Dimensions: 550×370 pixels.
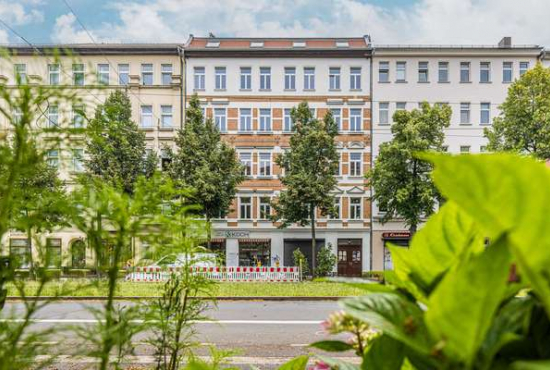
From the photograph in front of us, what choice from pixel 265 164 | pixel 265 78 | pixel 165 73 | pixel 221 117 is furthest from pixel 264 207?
pixel 165 73

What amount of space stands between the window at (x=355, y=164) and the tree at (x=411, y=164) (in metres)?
4.66

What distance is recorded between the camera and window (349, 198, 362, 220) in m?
26.4

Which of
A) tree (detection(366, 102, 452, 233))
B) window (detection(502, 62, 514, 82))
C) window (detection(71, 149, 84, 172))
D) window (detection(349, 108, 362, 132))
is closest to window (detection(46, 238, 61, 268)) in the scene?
window (detection(71, 149, 84, 172))

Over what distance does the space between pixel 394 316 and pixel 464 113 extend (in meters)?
28.6

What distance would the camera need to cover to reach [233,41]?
27781mm

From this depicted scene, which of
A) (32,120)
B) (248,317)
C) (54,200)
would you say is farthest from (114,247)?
(248,317)

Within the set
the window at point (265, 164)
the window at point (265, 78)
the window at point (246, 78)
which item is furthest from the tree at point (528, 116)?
the window at point (246, 78)

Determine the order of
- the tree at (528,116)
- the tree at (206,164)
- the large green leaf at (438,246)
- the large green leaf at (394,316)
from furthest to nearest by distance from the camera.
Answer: the tree at (206,164) → the tree at (528,116) → the large green leaf at (438,246) → the large green leaf at (394,316)

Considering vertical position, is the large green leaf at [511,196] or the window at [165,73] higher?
the window at [165,73]

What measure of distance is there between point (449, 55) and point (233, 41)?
42.7ft

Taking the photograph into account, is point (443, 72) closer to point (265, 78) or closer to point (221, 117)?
point (265, 78)

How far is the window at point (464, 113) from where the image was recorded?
1049 inches

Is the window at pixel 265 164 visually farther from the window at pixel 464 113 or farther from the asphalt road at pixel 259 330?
the asphalt road at pixel 259 330

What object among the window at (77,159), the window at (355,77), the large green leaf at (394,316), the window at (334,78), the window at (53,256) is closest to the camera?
the large green leaf at (394,316)
